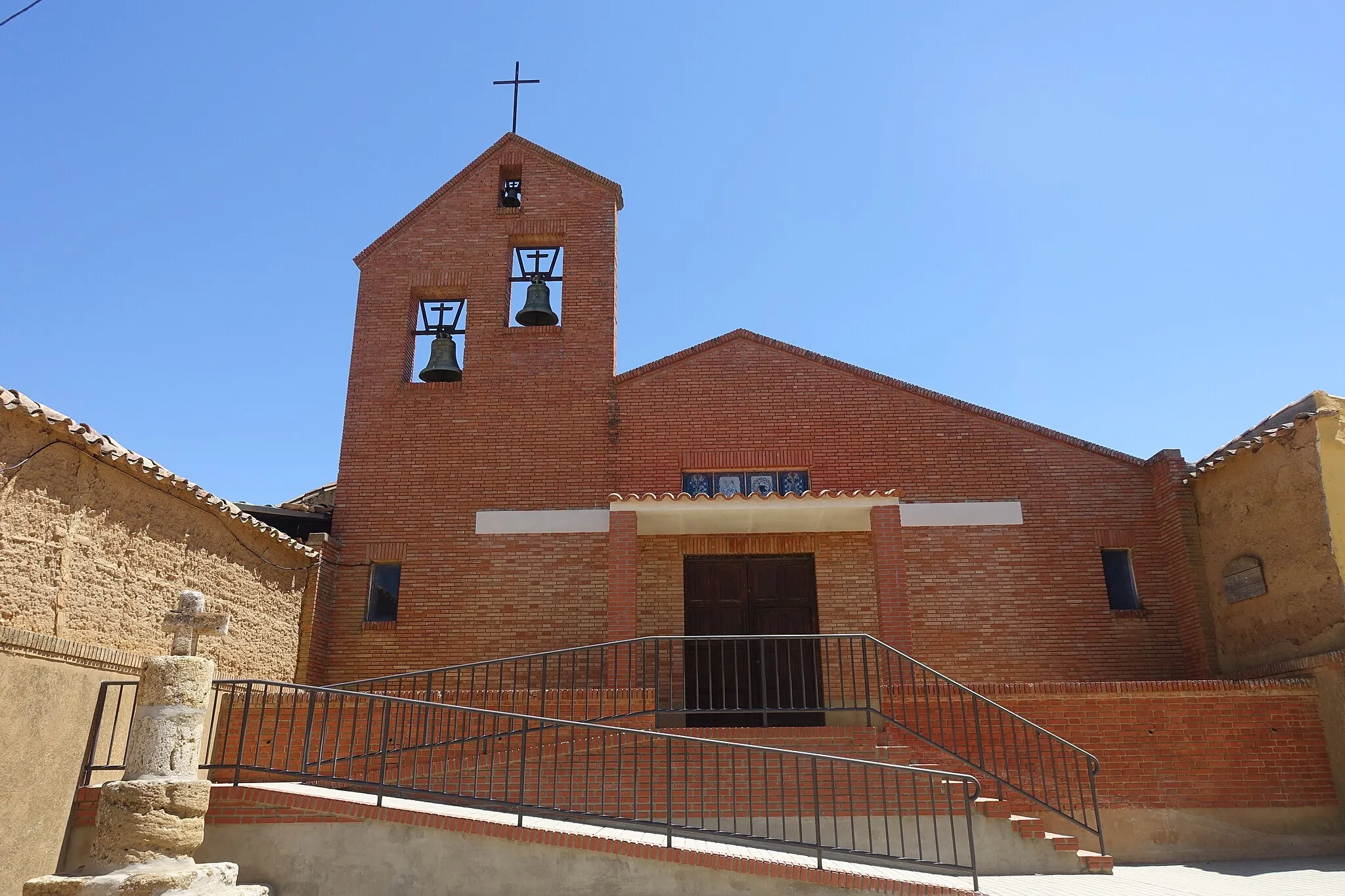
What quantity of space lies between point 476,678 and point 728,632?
3.09 m

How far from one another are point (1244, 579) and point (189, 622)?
1045 centimetres

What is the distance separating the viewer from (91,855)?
240 inches

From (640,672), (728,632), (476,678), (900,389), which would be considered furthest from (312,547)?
(900,389)

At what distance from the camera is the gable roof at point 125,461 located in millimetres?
7121

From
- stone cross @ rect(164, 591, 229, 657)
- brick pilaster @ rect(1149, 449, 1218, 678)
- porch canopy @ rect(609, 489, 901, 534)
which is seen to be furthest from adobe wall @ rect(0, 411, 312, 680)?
brick pilaster @ rect(1149, 449, 1218, 678)

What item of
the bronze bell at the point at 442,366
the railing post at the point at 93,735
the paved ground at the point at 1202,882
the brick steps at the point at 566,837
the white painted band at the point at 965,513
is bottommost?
the paved ground at the point at 1202,882

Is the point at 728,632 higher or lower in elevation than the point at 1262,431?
lower

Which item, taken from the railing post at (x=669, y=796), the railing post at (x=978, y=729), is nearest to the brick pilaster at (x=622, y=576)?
the railing post at (x=669, y=796)

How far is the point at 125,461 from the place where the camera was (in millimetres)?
8219

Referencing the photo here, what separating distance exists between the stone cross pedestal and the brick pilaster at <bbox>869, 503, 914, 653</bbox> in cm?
634

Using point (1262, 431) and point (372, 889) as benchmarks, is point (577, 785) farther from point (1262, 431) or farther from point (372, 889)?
point (1262, 431)

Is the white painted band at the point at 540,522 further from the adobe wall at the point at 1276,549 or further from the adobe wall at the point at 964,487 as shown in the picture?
the adobe wall at the point at 1276,549

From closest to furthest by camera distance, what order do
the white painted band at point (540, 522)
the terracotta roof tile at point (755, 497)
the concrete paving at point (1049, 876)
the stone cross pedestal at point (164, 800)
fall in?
the stone cross pedestal at point (164, 800)
the concrete paving at point (1049, 876)
the terracotta roof tile at point (755, 497)
the white painted band at point (540, 522)

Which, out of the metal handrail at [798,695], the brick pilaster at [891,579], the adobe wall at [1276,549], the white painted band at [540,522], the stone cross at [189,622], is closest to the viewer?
the stone cross at [189,622]
